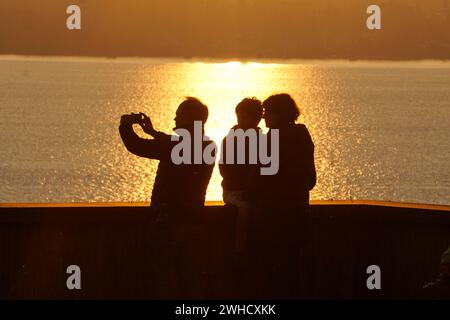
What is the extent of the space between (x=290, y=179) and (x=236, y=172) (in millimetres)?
396

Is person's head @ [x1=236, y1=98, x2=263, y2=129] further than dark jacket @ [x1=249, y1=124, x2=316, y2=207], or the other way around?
person's head @ [x1=236, y1=98, x2=263, y2=129]

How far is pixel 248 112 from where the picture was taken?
24.1 feet

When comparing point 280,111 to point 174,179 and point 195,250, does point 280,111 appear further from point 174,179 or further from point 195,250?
point 195,250

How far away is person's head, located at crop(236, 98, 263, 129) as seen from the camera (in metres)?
7.32

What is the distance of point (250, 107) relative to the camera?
7324 mm

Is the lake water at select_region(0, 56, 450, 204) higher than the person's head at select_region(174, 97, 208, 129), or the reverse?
the lake water at select_region(0, 56, 450, 204)

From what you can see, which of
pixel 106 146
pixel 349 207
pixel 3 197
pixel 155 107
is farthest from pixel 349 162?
pixel 349 207

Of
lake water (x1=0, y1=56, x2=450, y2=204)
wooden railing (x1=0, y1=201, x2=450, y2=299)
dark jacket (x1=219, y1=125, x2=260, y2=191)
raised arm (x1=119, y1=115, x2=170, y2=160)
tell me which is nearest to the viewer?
raised arm (x1=119, y1=115, x2=170, y2=160)

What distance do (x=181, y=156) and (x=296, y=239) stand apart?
0.91 m

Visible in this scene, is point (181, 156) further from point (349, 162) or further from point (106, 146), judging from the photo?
point (106, 146)

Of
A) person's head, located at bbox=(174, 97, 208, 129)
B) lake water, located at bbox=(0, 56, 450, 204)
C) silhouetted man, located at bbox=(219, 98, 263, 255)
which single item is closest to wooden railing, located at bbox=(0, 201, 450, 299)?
silhouetted man, located at bbox=(219, 98, 263, 255)

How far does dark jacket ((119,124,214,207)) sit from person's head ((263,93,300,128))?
1.80 ft

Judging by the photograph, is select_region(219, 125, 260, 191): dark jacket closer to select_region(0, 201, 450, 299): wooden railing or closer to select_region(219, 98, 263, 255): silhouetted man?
select_region(219, 98, 263, 255): silhouetted man

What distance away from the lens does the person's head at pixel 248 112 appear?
24.0ft
